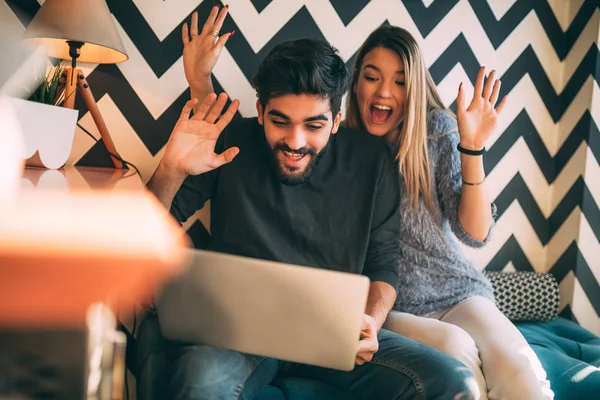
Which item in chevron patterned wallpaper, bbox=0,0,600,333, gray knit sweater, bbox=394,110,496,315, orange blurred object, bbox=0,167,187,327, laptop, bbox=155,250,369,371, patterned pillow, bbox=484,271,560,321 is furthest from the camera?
patterned pillow, bbox=484,271,560,321

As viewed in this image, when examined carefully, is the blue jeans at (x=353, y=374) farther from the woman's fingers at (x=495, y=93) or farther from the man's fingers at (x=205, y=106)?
the woman's fingers at (x=495, y=93)

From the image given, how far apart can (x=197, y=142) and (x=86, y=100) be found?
39cm

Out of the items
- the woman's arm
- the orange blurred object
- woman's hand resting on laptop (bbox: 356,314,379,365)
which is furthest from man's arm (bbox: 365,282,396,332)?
the orange blurred object

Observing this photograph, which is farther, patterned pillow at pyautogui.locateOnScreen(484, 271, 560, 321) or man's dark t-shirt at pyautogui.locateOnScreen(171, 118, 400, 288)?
patterned pillow at pyautogui.locateOnScreen(484, 271, 560, 321)

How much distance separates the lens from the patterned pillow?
184 centimetres

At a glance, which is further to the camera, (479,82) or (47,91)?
(479,82)

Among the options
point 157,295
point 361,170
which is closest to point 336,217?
point 361,170

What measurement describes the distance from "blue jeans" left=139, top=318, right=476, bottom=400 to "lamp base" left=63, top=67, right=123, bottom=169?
64cm

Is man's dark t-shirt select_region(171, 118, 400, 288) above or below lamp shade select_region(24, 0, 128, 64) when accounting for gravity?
below

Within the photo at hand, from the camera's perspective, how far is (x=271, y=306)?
0.93 metres

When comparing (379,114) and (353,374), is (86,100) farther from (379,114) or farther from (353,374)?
(353,374)

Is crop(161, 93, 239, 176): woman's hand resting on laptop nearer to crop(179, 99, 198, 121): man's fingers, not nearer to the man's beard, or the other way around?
crop(179, 99, 198, 121): man's fingers

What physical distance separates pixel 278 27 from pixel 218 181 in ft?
2.09

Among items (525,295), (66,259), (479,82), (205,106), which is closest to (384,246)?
(479,82)
